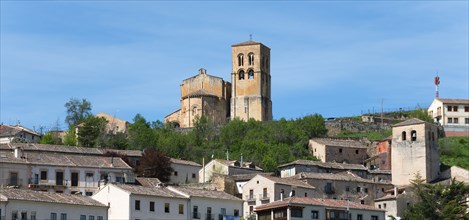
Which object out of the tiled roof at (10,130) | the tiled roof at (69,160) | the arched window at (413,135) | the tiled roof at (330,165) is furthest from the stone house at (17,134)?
the arched window at (413,135)

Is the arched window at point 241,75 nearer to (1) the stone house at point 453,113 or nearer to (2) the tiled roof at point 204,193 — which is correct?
(1) the stone house at point 453,113

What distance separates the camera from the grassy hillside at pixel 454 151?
118281 millimetres

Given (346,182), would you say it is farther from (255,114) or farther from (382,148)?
(255,114)

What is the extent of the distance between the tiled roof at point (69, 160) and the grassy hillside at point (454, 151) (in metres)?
33.8

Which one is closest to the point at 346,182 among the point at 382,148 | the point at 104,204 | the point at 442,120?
the point at 382,148

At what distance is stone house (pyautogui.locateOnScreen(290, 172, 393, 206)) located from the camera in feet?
327

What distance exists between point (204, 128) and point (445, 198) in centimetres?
4283

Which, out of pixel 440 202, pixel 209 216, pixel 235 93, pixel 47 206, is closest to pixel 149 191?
pixel 209 216

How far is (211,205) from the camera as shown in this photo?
86.3m

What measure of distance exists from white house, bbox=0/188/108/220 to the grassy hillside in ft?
153

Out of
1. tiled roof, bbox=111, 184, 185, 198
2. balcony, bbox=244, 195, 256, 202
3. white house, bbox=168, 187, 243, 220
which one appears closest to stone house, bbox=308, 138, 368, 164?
balcony, bbox=244, 195, 256, 202

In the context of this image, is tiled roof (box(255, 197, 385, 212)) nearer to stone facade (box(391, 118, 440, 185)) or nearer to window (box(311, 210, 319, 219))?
window (box(311, 210, 319, 219))

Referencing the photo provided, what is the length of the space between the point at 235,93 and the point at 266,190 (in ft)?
157

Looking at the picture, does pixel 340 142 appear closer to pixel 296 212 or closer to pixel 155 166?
pixel 155 166
